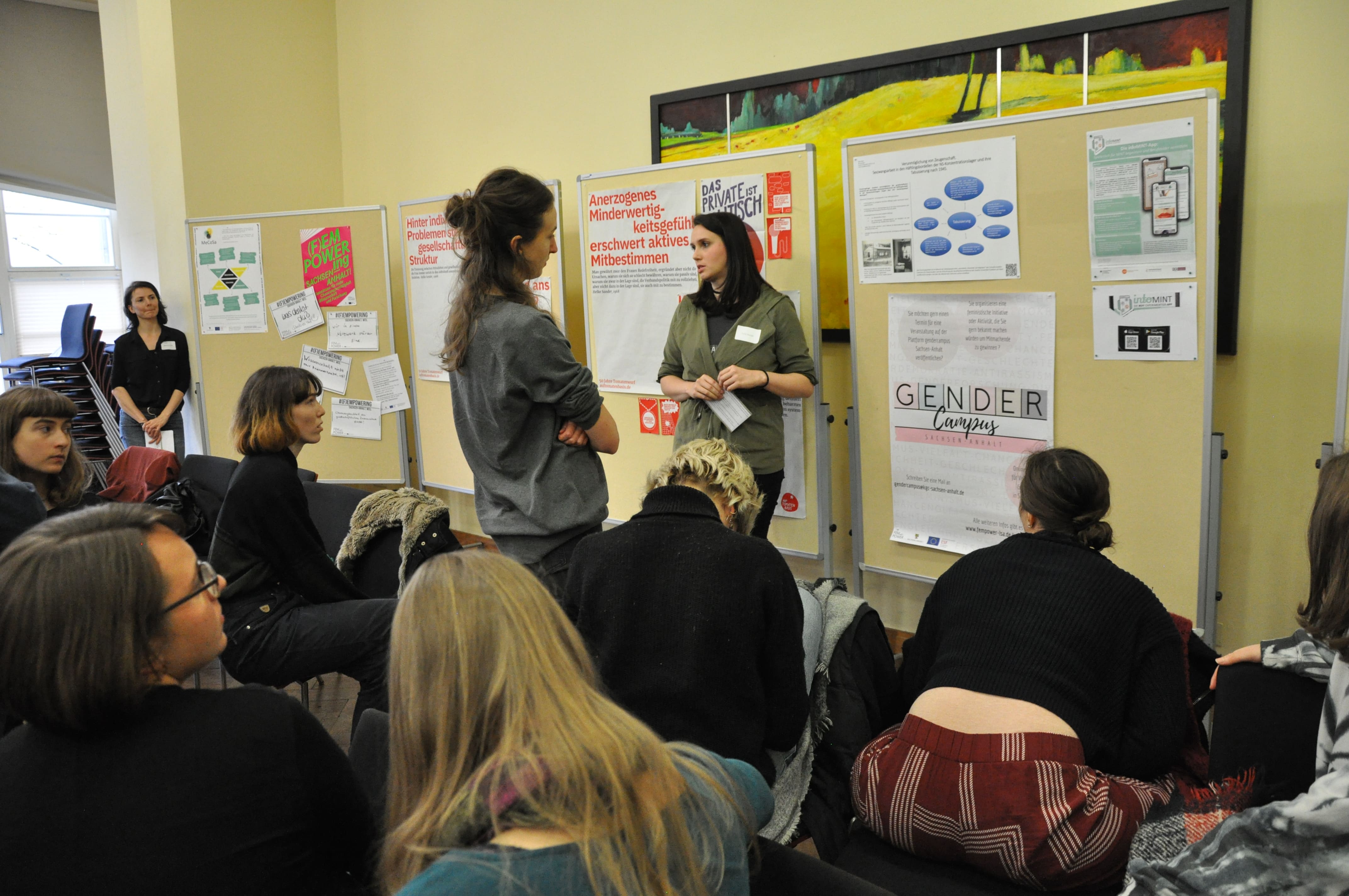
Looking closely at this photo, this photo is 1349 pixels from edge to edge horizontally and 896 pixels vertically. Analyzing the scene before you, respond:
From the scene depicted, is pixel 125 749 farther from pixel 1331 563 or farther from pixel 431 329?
pixel 431 329

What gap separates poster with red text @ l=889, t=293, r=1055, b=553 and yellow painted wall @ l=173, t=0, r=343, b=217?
12.0ft

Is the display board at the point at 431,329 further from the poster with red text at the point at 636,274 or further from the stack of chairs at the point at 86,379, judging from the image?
the stack of chairs at the point at 86,379

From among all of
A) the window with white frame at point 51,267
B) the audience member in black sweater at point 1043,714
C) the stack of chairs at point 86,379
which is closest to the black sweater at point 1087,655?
the audience member in black sweater at point 1043,714

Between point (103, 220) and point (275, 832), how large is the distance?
8871 mm

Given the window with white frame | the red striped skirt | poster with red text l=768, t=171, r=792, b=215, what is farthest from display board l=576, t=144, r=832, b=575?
the window with white frame

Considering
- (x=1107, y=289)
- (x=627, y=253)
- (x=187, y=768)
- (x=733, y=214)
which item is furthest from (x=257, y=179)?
(x=187, y=768)

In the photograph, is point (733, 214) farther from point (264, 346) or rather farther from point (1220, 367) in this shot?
point (264, 346)

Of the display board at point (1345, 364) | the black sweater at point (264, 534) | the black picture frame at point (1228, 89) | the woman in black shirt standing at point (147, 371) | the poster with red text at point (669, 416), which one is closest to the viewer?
the black sweater at point (264, 534)

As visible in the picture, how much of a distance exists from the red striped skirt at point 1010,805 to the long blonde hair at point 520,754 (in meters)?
0.65

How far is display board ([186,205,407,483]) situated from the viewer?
5.26 meters

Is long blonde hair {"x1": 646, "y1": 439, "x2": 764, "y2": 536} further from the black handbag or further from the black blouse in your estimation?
the black blouse

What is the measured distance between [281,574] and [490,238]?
1038mm

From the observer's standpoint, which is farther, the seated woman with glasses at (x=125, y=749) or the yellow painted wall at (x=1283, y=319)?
the yellow painted wall at (x=1283, y=319)

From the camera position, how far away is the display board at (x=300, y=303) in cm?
526
